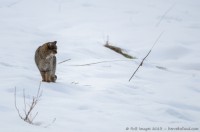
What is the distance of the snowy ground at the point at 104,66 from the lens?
3178 millimetres

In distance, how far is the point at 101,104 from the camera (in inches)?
141

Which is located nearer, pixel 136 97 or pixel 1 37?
pixel 136 97

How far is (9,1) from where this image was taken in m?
11.4

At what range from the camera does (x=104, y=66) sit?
5.82 m

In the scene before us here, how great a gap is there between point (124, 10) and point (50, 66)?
24.4 feet

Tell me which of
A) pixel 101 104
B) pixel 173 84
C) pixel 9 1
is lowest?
pixel 9 1

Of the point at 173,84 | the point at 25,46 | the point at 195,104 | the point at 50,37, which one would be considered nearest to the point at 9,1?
the point at 50,37

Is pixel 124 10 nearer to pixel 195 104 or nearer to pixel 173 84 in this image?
pixel 173 84

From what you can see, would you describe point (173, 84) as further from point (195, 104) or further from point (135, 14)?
point (135, 14)

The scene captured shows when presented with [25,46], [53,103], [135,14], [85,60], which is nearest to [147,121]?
[53,103]

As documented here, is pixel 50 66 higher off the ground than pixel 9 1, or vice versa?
pixel 50 66

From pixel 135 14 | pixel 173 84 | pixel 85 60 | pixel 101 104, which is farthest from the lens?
pixel 135 14

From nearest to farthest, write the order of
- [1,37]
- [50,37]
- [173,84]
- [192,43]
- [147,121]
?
[147,121], [173,84], [1,37], [50,37], [192,43]

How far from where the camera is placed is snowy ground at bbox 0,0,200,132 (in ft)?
10.4
